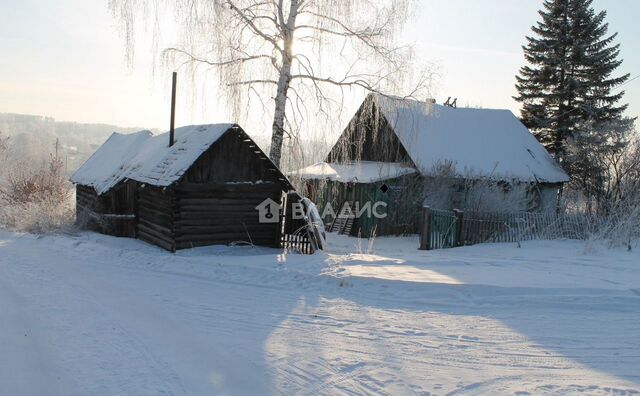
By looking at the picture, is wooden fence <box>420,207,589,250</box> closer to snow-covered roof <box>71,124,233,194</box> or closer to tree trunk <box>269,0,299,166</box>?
tree trunk <box>269,0,299,166</box>

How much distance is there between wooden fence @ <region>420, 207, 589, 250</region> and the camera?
15719 mm

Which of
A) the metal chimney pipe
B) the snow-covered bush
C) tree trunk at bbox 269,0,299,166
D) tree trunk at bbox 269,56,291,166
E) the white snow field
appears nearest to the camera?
the white snow field

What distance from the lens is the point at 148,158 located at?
14.9 m

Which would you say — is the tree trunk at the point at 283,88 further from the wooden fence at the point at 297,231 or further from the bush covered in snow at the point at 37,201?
the bush covered in snow at the point at 37,201

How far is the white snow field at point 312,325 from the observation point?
513 centimetres

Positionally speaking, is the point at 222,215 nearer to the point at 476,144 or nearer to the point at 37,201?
the point at 37,201

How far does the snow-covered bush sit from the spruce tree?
82.2ft

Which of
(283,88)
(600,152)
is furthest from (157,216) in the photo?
(600,152)

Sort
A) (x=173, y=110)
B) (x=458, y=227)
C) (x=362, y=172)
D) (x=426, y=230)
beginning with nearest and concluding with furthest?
1. (x=173, y=110)
2. (x=426, y=230)
3. (x=458, y=227)
4. (x=362, y=172)

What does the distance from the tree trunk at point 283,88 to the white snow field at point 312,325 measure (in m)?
4.52

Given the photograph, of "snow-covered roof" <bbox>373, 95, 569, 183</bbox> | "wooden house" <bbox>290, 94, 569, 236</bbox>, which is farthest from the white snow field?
"snow-covered roof" <bbox>373, 95, 569, 183</bbox>

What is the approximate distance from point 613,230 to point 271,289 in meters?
11.3

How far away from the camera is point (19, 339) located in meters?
6.16

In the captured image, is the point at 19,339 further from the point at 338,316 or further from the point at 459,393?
the point at 459,393
